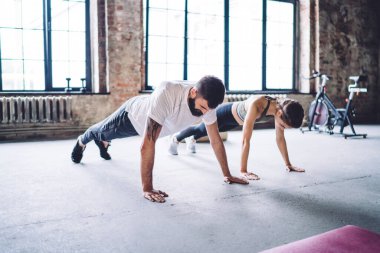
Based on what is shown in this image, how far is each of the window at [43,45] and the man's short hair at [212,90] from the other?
4554 millimetres

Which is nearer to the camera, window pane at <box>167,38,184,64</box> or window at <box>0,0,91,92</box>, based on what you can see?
window at <box>0,0,91,92</box>

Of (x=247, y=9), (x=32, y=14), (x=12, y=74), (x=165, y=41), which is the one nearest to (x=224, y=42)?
(x=247, y=9)

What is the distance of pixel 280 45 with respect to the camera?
27.3ft

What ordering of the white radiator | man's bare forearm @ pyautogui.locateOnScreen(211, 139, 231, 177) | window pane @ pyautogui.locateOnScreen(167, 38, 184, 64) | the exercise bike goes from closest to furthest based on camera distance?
man's bare forearm @ pyautogui.locateOnScreen(211, 139, 231, 177)
the white radiator
the exercise bike
window pane @ pyautogui.locateOnScreen(167, 38, 184, 64)

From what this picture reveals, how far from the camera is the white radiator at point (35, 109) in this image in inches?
217

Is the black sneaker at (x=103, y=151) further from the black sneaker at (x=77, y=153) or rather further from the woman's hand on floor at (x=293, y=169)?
the woman's hand on floor at (x=293, y=169)

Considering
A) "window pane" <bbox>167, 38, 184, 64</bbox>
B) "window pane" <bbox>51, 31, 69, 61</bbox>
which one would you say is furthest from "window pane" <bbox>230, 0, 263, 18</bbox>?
"window pane" <bbox>51, 31, 69, 61</bbox>

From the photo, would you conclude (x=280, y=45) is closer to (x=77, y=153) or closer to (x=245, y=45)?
(x=245, y=45)

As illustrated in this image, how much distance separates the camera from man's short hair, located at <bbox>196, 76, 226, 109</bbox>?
6.82 feet

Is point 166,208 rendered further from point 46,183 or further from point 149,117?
point 46,183

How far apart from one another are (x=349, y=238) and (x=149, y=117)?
130 centimetres

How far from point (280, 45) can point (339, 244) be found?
760 centimetres

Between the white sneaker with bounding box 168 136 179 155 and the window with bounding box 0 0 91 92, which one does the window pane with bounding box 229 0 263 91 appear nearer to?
the window with bounding box 0 0 91 92

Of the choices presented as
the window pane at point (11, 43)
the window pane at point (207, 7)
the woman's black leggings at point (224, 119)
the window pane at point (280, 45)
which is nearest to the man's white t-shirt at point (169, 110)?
the woman's black leggings at point (224, 119)
